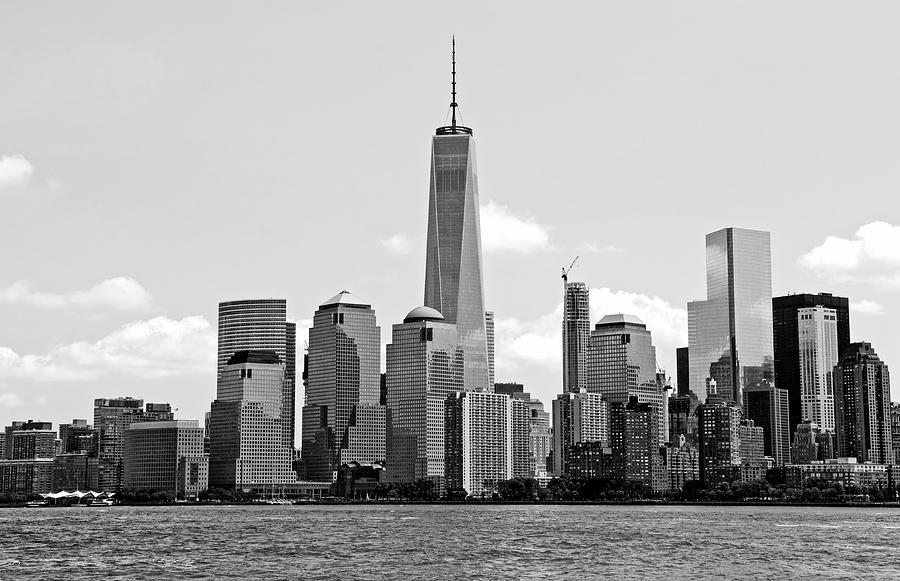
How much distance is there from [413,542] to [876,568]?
53864mm

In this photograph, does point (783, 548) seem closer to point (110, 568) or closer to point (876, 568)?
point (876, 568)

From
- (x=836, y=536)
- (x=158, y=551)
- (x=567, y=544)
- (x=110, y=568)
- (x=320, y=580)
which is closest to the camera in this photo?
(x=320, y=580)

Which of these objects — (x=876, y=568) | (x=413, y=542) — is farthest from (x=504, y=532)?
(x=876, y=568)

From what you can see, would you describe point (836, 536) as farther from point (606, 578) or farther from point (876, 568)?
point (606, 578)

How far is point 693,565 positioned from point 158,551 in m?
53.0

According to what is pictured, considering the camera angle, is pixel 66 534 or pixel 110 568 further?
pixel 66 534

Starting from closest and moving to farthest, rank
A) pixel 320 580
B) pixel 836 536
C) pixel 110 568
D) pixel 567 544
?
pixel 320 580
pixel 110 568
pixel 567 544
pixel 836 536

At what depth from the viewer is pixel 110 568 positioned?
118m

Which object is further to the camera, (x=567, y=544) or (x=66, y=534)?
(x=66, y=534)

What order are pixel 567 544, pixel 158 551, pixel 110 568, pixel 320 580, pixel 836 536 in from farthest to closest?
pixel 836 536 < pixel 567 544 < pixel 158 551 < pixel 110 568 < pixel 320 580

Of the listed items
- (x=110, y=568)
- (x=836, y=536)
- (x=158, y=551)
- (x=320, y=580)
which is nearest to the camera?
(x=320, y=580)

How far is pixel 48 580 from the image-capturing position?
10688cm

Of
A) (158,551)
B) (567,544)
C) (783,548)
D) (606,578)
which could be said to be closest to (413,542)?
(567,544)

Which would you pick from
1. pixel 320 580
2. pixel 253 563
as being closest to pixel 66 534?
pixel 253 563
